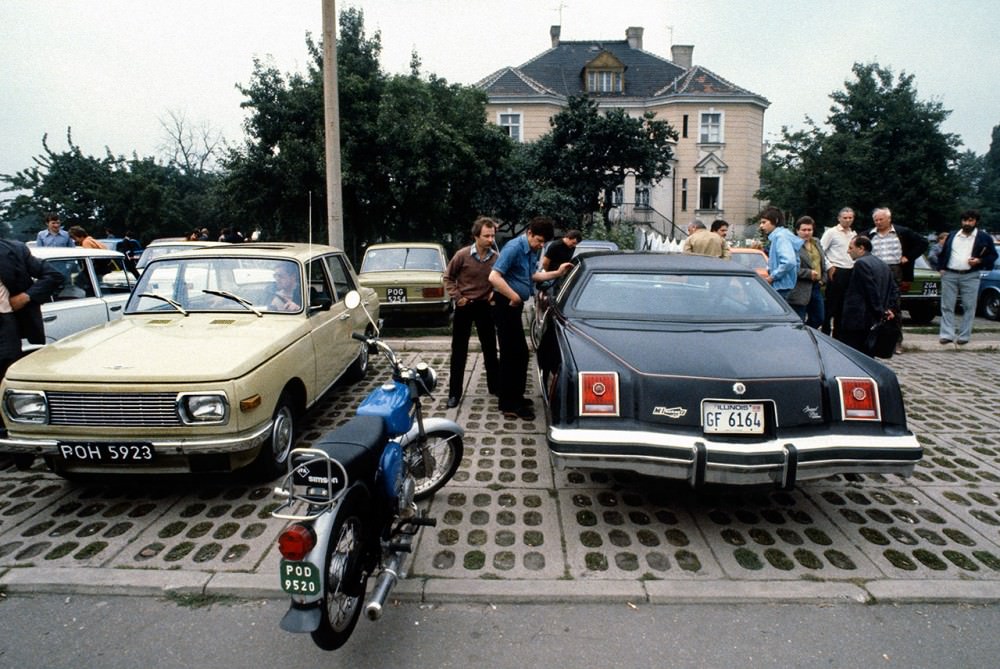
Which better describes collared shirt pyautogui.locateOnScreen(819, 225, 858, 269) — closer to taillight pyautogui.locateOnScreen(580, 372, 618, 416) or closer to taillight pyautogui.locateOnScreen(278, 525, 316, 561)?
taillight pyautogui.locateOnScreen(580, 372, 618, 416)

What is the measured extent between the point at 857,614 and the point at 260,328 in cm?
417

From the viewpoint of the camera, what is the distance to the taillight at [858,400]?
11.7 feet

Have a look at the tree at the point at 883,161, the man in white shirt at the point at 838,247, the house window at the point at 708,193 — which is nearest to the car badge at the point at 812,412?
the man in white shirt at the point at 838,247

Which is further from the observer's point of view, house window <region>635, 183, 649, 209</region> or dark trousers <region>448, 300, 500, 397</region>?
house window <region>635, 183, 649, 209</region>

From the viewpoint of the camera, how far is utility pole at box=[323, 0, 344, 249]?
9108 mm

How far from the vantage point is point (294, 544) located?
7.61ft

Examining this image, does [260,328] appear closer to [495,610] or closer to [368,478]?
[368,478]

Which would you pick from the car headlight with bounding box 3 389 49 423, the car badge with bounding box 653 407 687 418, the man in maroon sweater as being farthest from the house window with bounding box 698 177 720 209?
the car headlight with bounding box 3 389 49 423

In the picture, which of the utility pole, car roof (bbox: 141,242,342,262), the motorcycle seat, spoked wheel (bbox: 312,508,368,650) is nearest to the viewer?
spoked wheel (bbox: 312,508,368,650)

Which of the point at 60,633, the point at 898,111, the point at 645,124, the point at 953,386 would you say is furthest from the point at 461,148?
the point at 898,111

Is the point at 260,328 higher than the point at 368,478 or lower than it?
higher

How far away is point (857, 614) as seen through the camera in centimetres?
294

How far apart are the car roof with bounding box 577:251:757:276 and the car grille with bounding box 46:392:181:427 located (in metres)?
3.29

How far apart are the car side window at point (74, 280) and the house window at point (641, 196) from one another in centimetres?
3436
